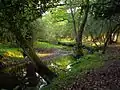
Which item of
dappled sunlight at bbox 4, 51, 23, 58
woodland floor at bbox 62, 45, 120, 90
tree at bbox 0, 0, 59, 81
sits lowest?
dappled sunlight at bbox 4, 51, 23, 58

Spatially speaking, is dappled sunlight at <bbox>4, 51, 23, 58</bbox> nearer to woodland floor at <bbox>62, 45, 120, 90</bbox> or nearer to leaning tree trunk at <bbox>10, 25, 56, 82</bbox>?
leaning tree trunk at <bbox>10, 25, 56, 82</bbox>

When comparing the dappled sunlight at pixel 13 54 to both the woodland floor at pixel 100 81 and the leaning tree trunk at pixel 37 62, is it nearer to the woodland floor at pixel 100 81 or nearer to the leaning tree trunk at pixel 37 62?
the leaning tree trunk at pixel 37 62

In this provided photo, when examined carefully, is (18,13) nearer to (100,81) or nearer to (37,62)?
(37,62)

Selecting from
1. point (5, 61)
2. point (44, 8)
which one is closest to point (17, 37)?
point (44, 8)

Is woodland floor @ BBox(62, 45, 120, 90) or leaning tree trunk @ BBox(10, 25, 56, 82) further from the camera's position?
leaning tree trunk @ BBox(10, 25, 56, 82)

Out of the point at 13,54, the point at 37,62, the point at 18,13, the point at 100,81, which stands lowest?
the point at 13,54

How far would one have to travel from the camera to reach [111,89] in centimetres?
1329

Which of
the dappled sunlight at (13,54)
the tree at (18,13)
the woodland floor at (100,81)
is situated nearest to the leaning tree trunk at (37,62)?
the tree at (18,13)

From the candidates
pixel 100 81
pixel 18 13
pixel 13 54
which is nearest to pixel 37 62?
pixel 18 13

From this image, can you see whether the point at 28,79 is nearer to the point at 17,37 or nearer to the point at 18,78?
the point at 18,78

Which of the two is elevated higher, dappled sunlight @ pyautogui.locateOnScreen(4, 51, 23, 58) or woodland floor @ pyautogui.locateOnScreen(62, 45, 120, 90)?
woodland floor @ pyautogui.locateOnScreen(62, 45, 120, 90)

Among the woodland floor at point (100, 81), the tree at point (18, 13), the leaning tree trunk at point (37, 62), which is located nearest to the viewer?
the tree at point (18, 13)

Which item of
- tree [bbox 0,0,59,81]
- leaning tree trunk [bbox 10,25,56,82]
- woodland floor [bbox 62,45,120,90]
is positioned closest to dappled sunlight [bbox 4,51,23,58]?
leaning tree trunk [bbox 10,25,56,82]

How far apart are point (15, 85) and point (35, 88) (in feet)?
6.38
